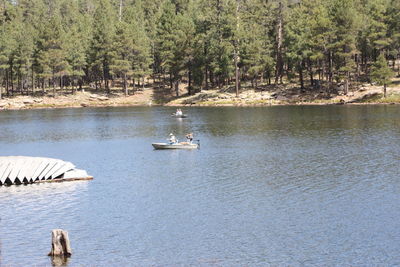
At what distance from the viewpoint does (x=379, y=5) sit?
464 feet

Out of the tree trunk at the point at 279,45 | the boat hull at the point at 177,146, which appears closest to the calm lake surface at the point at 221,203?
the boat hull at the point at 177,146

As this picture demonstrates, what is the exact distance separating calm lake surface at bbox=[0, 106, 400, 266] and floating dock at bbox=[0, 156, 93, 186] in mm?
1496

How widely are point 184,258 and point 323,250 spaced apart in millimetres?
7641

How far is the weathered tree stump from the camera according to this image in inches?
1233

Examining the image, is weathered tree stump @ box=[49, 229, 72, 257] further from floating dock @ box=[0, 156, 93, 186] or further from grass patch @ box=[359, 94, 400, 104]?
grass patch @ box=[359, 94, 400, 104]

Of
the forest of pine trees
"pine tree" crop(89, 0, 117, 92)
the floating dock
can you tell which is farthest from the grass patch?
the floating dock

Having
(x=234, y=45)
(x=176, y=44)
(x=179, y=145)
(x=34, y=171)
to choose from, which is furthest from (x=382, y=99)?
(x=34, y=171)

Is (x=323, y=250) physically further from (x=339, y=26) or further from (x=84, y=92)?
(x=84, y=92)

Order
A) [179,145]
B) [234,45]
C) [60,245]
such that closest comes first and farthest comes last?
[60,245]
[179,145]
[234,45]

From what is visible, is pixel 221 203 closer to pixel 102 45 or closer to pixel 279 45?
pixel 279 45

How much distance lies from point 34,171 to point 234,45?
111 m

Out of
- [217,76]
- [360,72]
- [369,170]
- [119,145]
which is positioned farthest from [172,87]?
[369,170]

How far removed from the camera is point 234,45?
157 meters

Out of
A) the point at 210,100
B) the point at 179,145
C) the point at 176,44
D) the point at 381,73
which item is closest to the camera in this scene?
the point at 179,145
